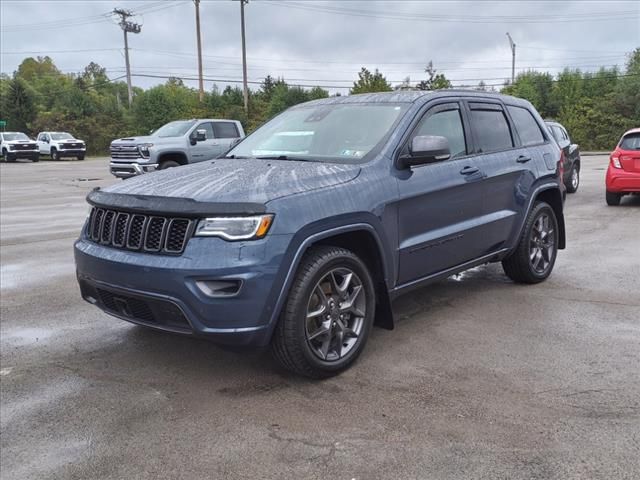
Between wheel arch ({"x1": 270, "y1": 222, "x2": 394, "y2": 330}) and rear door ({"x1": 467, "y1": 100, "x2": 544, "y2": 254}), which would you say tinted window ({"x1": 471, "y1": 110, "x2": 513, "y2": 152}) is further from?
wheel arch ({"x1": 270, "y1": 222, "x2": 394, "y2": 330})

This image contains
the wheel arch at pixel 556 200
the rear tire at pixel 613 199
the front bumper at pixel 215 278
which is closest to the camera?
the front bumper at pixel 215 278

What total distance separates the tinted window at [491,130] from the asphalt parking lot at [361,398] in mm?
1408

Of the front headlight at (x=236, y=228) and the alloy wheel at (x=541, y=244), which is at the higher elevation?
the front headlight at (x=236, y=228)

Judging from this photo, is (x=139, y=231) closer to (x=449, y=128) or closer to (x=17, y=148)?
(x=449, y=128)

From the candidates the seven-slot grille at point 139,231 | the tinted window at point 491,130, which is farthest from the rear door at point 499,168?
the seven-slot grille at point 139,231

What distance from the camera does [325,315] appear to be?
3814 millimetres

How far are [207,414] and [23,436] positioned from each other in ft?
3.25

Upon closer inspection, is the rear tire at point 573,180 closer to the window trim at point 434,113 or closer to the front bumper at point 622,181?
the front bumper at point 622,181

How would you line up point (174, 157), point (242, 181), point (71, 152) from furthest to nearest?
point (71, 152)
point (174, 157)
point (242, 181)

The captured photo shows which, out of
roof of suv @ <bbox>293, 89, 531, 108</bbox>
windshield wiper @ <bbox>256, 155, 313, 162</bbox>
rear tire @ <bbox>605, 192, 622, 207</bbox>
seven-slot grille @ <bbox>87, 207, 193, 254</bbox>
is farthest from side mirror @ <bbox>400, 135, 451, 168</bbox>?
rear tire @ <bbox>605, 192, 622, 207</bbox>

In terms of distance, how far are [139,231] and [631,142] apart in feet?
35.5

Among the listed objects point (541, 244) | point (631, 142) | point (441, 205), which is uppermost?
point (631, 142)

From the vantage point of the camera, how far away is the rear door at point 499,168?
519cm

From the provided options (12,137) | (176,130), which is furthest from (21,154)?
(176,130)
